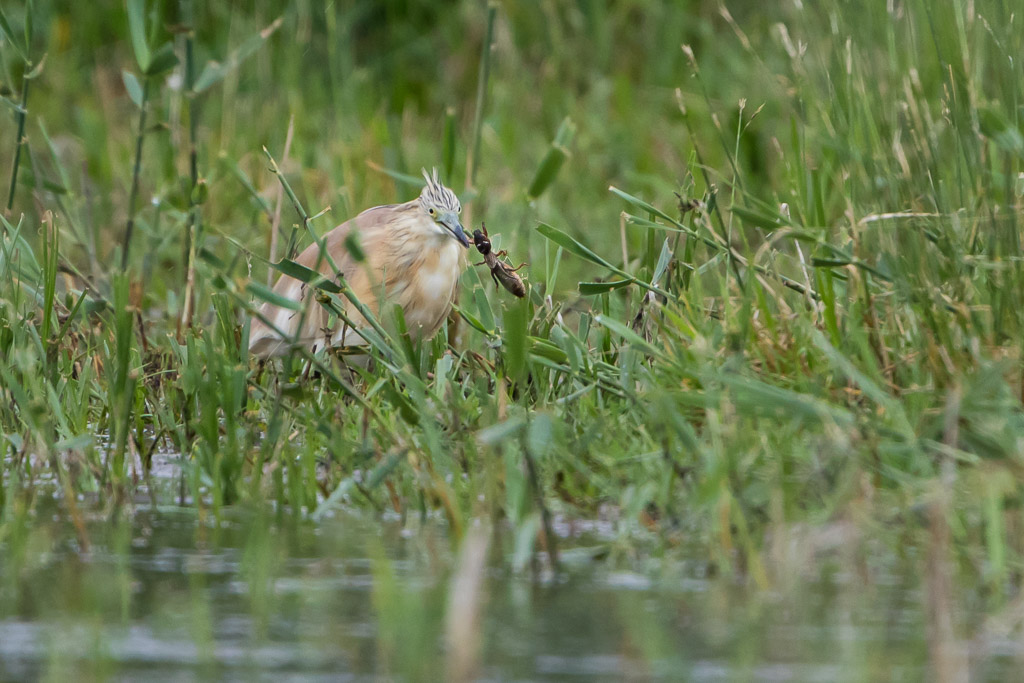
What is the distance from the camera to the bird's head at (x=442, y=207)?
15.2 ft

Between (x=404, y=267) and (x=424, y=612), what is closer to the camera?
(x=424, y=612)

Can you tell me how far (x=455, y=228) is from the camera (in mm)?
4613

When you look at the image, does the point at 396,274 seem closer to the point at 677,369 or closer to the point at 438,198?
the point at 438,198

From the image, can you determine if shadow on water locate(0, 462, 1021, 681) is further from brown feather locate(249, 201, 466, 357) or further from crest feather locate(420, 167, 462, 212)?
crest feather locate(420, 167, 462, 212)

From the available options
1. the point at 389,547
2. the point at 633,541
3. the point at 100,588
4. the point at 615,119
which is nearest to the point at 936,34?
the point at 633,541

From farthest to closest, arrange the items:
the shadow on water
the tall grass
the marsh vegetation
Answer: the tall grass
the marsh vegetation
the shadow on water

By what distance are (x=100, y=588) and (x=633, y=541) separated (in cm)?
93

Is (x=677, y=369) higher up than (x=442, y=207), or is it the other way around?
(x=442, y=207)

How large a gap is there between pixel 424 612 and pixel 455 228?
7.58 feet

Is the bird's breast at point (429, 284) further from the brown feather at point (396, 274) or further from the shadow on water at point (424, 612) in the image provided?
the shadow on water at point (424, 612)

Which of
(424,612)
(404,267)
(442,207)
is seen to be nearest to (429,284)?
(404,267)

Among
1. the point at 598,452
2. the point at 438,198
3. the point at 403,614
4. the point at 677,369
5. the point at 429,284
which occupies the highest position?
the point at 438,198

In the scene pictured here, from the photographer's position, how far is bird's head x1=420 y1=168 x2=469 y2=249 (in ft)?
15.2

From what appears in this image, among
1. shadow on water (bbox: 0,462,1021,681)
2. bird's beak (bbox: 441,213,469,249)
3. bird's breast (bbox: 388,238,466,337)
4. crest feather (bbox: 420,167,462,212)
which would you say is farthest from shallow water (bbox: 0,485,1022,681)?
crest feather (bbox: 420,167,462,212)
